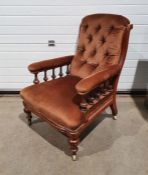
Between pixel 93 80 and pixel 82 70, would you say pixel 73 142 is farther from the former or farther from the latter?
pixel 82 70

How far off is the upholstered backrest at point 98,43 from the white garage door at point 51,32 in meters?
0.33

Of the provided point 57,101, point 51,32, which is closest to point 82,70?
point 57,101

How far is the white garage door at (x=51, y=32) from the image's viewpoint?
7.36ft

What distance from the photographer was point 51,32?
236cm

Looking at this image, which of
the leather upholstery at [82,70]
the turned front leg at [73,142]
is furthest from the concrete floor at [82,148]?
the leather upholstery at [82,70]

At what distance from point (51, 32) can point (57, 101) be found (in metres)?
1.01

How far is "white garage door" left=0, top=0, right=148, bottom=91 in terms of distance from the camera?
224 cm

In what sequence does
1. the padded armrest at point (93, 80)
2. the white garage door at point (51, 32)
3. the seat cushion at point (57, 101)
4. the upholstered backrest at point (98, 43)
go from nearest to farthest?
the padded armrest at point (93, 80)
the seat cushion at point (57, 101)
the upholstered backrest at point (98, 43)
the white garage door at point (51, 32)

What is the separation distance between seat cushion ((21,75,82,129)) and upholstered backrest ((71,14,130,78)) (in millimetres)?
203

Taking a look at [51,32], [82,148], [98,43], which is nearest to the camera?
[82,148]

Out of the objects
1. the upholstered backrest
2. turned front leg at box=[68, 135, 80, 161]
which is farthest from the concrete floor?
the upholstered backrest

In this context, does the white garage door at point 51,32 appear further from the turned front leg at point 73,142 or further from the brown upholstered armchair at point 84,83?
the turned front leg at point 73,142

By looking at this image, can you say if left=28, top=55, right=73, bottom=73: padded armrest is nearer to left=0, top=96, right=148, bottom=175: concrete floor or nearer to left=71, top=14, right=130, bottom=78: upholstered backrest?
left=71, top=14, right=130, bottom=78: upholstered backrest

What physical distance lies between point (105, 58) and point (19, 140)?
3.38 feet
